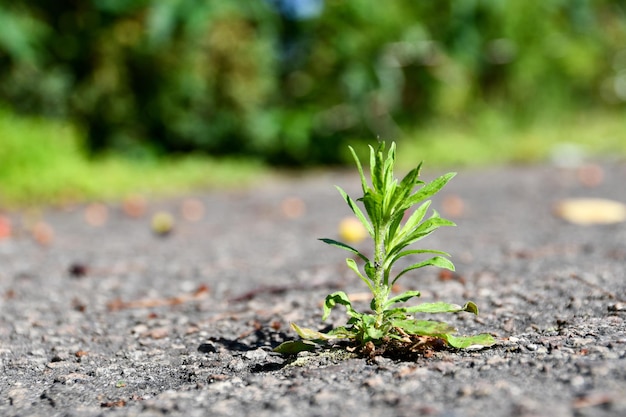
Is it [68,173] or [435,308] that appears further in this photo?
[68,173]

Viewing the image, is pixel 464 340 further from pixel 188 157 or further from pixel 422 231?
pixel 188 157

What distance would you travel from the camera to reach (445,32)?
923cm

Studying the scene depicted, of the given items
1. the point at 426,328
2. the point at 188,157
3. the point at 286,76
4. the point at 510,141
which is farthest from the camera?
the point at 286,76

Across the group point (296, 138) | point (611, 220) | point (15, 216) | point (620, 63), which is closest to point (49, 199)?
point (15, 216)

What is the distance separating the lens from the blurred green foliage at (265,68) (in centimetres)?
792

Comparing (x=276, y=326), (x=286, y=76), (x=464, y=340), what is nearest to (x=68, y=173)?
(x=286, y=76)

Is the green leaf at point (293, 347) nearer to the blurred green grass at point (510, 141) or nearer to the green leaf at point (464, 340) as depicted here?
the green leaf at point (464, 340)

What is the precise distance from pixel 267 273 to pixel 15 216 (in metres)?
2.86

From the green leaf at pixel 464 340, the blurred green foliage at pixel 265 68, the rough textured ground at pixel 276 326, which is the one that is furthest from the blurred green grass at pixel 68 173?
the green leaf at pixel 464 340

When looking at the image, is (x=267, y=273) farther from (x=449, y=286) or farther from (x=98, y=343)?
(x=98, y=343)

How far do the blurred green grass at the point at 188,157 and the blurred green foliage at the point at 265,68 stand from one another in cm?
37

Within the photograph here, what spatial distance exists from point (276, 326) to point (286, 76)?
8.02 m

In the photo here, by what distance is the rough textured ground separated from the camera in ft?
3.86

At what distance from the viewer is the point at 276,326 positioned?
176cm
